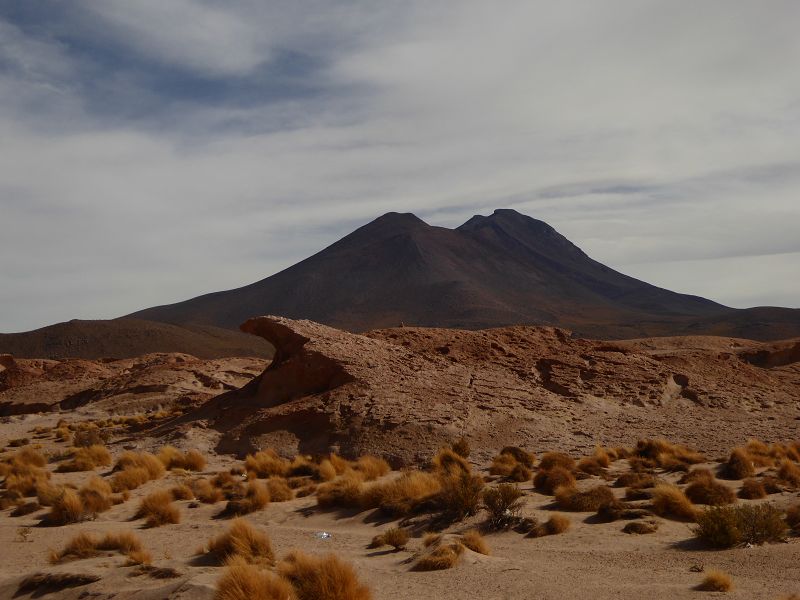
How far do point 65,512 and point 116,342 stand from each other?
82.5m

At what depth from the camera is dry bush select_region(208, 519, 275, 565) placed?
928cm

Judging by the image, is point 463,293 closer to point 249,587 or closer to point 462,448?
point 462,448

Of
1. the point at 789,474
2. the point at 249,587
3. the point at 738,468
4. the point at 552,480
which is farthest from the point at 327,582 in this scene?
the point at 738,468

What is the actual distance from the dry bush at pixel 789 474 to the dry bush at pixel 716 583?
6.64m

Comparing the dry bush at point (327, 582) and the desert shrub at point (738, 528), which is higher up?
the dry bush at point (327, 582)

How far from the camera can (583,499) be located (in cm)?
1244

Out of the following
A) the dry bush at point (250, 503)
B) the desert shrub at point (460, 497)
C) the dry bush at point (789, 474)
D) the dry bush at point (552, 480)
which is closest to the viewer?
the desert shrub at point (460, 497)

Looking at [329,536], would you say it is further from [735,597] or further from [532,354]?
[532,354]

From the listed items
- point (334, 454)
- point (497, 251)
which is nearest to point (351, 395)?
point (334, 454)

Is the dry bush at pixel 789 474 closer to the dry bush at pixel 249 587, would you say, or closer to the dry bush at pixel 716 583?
the dry bush at pixel 716 583

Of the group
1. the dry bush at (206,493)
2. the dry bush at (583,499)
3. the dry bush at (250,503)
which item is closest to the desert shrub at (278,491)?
the dry bush at (250,503)

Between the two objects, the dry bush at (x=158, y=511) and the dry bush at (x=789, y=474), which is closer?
the dry bush at (x=158, y=511)

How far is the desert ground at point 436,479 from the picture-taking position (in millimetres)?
8648

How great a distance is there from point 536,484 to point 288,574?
7.68m
